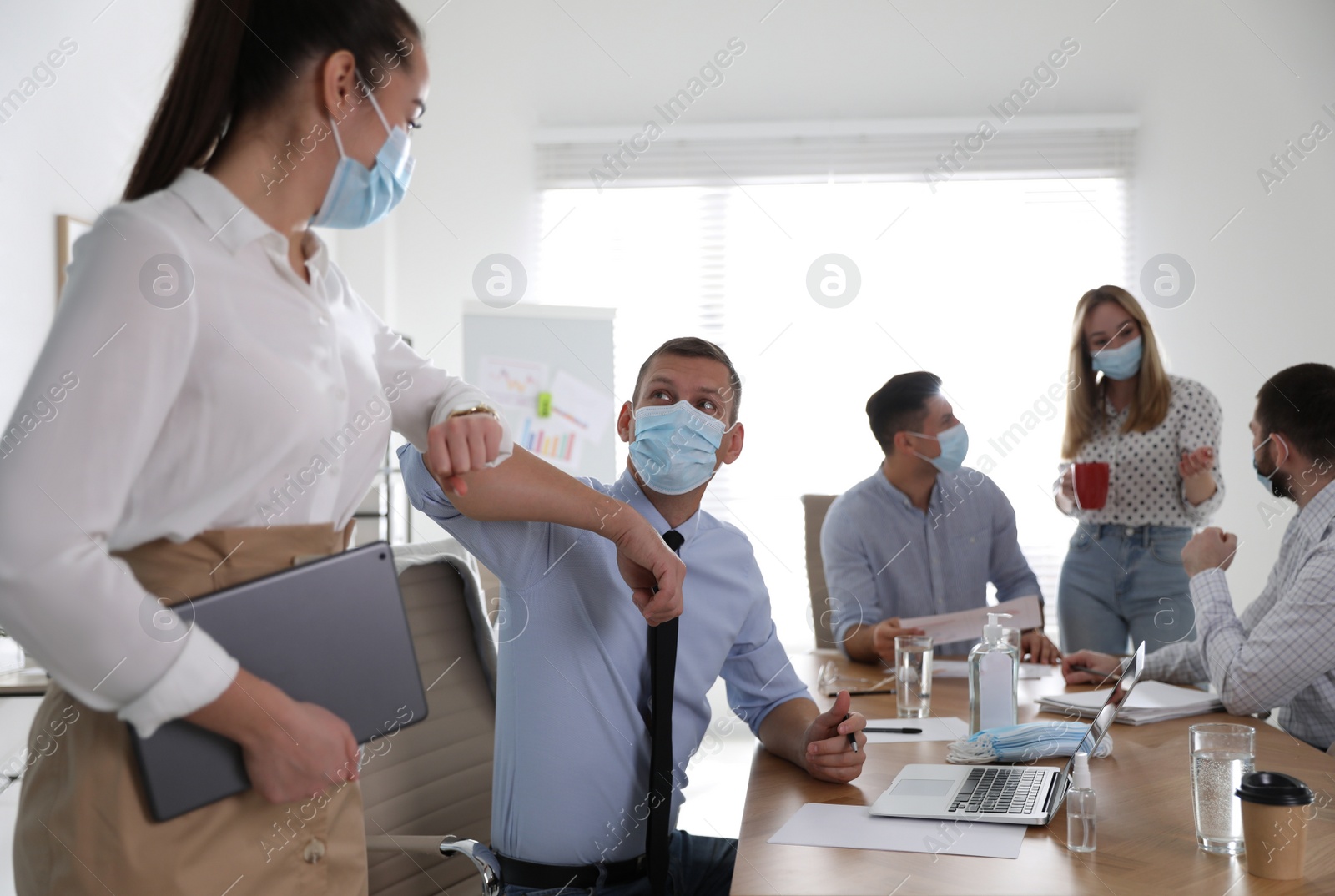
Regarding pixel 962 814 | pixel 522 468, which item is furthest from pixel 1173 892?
pixel 522 468

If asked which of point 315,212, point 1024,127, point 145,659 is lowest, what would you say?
point 145,659

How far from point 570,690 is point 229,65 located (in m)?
0.98

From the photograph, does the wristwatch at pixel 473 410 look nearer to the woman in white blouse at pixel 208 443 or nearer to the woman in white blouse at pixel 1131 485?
the woman in white blouse at pixel 208 443

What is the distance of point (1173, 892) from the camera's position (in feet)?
3.25

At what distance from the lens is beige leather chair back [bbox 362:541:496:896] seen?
1655 mm

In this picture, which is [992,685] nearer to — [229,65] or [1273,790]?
[1273,790]

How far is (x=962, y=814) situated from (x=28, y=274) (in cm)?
298

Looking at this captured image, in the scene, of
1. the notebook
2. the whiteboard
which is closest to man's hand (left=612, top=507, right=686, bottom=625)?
the notebook

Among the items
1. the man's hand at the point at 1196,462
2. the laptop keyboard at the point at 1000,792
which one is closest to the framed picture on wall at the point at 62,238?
the laptop keyboard at the point at 1000,792

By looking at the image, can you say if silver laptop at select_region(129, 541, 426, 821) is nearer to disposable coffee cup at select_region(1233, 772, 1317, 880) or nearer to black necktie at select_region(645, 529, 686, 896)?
black necktie at select_region(645, 529, 686, 896)

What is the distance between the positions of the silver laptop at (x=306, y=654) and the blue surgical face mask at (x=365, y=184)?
0.96ft

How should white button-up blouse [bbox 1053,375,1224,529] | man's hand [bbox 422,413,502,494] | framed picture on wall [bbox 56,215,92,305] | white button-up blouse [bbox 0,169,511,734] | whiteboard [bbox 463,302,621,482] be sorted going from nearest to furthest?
white button-up blouse [bbox 0,169,511,734], man's hand [bbox 422,413,502,494], white button-up blouse [bbox 1053,375,1224,529], framed picture on wall [bbox 56,215,92,305], whiteboard [bbox 463,302,621,482]

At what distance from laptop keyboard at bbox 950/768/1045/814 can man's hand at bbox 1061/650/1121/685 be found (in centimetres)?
79

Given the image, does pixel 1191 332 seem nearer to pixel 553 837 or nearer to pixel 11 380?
pixel 553 837
